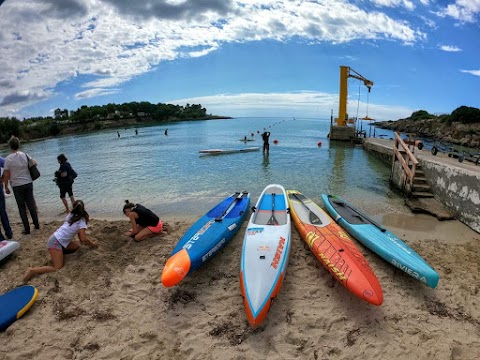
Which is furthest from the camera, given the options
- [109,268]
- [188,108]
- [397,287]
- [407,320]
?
[188,108]

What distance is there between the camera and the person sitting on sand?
6457 millimetres

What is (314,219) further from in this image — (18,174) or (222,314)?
(18,174)

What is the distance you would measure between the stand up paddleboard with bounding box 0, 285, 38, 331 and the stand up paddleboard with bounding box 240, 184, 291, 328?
3351 millimetres

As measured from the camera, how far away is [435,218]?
8391 mm

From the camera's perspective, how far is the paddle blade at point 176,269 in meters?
4.59

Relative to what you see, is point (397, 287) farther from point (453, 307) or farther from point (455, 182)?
point (455, 182)

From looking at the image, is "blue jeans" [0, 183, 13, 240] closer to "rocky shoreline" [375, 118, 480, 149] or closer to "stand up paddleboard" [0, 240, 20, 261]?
"stand up paddleboard" [0, 240, 20, 261]

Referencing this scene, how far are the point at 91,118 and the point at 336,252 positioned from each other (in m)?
97.0

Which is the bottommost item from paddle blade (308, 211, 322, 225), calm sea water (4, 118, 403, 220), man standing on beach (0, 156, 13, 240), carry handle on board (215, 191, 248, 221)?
calm sea water (4, 118, 403, 220)

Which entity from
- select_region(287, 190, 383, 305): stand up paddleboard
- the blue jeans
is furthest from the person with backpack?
select_region(287, 190, 383, 305): stand up paddleboard

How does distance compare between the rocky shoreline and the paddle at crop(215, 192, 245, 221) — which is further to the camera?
the rocky shoreline

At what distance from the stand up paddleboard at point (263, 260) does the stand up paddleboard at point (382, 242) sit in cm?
172

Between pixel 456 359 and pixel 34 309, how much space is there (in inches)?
237

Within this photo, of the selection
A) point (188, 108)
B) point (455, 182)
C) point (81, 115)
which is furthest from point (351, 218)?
point (188, 108)
